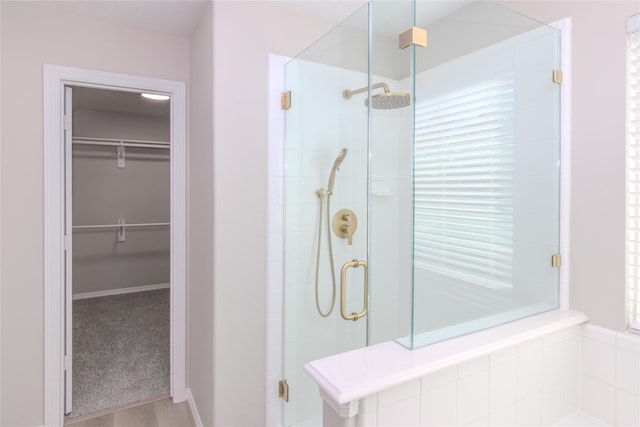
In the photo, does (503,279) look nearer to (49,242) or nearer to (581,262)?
(581,262)

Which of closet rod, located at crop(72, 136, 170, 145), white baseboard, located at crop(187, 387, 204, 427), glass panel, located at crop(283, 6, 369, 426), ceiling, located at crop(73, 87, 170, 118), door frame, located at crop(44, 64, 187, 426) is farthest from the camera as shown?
closet rod, located at crop(72, 136, 170, 145)

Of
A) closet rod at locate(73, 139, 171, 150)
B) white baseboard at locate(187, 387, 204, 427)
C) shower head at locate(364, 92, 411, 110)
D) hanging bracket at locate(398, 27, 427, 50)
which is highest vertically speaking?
closet rod at locate(73, 139, 171, 150)

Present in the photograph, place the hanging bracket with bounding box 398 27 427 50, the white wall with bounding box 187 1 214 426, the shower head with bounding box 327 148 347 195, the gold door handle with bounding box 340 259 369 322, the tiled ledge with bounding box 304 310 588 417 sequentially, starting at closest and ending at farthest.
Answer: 1. the tiled ledge with bounding box 304 310 588 417
2. the hanging bracket with bounding box 398 27 427 50
3. the gold door handle with bounding box 340 259 369 322
4. the shower head with bounding box 327 148 347 195
5. the white wall with bounding box 187 1 214 426

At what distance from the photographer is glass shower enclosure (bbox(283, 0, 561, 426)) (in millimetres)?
1453

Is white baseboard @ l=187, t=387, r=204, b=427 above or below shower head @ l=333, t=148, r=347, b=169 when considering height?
below

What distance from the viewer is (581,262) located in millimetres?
1531

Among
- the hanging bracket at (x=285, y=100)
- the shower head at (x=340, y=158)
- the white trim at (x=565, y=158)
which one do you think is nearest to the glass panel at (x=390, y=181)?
the shower head at (x=340, y=158)

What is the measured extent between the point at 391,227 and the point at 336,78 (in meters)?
0.80

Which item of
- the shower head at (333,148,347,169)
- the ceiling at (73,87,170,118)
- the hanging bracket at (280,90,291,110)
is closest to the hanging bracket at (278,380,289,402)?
the shower head at (333,148,347,169)

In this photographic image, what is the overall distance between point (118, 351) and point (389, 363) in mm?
2996

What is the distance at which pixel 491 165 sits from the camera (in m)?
1.63

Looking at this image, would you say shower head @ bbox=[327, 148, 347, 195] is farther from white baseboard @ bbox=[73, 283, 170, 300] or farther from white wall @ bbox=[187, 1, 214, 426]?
white baseboard @ bbox=[73, 283, 170, 300]

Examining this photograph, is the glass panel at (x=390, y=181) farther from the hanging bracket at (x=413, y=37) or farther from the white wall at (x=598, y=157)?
the white wall at (x=598, y=157)

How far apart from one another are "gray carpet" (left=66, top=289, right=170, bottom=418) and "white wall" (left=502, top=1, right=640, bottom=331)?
2719 mm
